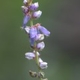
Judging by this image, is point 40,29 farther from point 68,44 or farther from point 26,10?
point 68,44

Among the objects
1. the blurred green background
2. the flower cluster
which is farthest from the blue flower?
the blurred green background

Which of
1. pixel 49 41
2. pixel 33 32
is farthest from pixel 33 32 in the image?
pixel 49 41

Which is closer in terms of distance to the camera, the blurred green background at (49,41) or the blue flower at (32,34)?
the blue flower at (32,34)

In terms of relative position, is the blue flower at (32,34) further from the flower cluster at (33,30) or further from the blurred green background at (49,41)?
the blurred green background at (49,41)

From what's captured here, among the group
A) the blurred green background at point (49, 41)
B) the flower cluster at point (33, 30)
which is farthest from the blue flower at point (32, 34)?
the blurred green background at point (49, 41)

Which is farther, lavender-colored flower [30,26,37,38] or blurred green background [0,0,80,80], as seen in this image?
blurred green background [0,0,80,80]

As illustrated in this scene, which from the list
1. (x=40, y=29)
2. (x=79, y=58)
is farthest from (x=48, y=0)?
(x=40, y=29)

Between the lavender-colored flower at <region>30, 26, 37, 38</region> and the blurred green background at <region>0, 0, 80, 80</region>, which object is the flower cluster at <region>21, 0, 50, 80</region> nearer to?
the lavender-colored flower at <region>30, 26, 37, 38</region>

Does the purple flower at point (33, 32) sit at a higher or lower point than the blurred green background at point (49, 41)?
lower

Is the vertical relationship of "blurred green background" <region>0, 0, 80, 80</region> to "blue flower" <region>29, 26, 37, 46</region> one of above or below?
above
